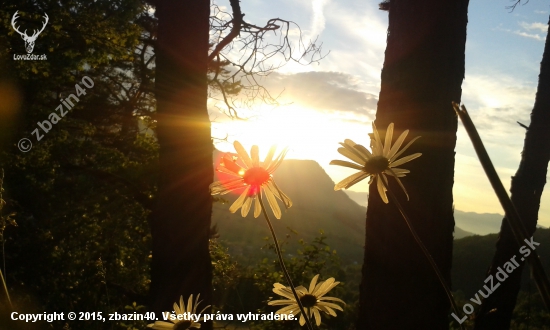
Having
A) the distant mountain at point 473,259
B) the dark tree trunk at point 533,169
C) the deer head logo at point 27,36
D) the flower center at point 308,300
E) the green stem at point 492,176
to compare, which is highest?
the deer head logo at point 27,36

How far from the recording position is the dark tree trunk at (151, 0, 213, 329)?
360 cm

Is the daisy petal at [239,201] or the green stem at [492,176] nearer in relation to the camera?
the green stem at [492,176]

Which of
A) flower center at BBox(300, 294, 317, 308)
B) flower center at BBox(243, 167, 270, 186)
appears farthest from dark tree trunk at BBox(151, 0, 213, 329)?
flower center at BBox(243, 167, 270, 186)

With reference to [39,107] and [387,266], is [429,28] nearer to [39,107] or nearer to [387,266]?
[387,266]

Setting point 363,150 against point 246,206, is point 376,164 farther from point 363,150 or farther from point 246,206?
point 246,206

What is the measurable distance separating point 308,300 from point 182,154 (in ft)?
8.90

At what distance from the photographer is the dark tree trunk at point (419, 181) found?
1.82 m

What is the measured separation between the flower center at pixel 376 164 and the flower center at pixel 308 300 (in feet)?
1.69

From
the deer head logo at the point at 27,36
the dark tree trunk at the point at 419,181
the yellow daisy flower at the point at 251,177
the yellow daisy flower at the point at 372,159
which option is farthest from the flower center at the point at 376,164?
the deer head logo at the point at 27,36

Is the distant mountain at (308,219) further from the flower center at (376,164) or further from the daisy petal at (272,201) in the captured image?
the flower center at (376,164)

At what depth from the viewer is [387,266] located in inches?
73.6

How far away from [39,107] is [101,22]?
271 cm


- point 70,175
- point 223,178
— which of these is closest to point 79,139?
point 70,175

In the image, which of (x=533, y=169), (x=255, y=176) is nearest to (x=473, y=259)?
(x=533, y=169)
